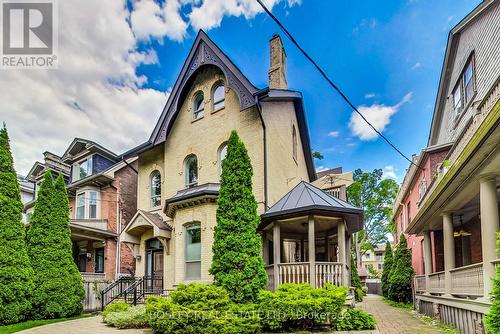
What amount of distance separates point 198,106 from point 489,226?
11713 millimetres

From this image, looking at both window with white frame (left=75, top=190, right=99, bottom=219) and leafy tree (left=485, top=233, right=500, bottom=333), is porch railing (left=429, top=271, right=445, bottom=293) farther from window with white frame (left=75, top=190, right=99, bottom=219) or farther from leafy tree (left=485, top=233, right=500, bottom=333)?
window with white frame (left=75, top=190, right=99, bottom=219)

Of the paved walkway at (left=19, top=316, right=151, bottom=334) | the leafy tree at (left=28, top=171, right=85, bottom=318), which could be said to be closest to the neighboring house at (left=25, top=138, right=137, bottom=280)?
the leafy tree at (left=28, top=171, right=85, bottom=318)

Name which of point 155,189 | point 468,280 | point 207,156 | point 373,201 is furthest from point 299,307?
point 373,201

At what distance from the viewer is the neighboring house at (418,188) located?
1545cm

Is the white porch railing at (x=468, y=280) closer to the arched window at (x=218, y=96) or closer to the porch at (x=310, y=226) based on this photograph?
the porch at (x=310, y=226)

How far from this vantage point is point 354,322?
888 centimetres

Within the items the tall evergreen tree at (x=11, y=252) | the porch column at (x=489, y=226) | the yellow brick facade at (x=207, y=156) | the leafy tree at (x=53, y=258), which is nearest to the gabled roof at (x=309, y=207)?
the yellow brick facade at (x=207, y=156)

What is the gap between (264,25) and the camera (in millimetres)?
12430

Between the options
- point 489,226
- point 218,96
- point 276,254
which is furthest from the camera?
point 218,96

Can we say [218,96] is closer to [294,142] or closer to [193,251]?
[294,142]

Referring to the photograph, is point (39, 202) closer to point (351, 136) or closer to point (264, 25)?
point (264, 25)

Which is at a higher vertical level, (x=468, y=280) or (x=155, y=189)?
(x=155, y=189)

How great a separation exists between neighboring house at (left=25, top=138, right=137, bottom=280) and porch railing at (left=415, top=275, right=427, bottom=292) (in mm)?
13533

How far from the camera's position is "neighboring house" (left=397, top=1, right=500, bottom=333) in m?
6.89
